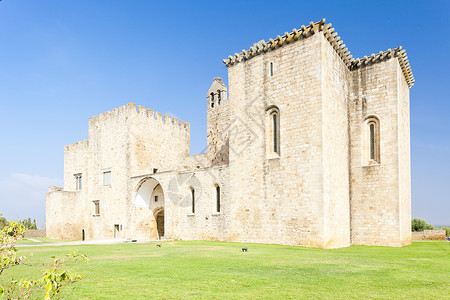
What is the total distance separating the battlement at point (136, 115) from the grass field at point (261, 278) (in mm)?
16510

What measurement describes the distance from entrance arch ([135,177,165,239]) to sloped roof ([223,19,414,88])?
36.3 feet

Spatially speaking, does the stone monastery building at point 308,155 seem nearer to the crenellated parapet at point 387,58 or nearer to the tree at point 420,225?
the crenellated parapet at point 387,58

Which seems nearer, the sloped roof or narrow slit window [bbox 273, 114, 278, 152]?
the sloped roof

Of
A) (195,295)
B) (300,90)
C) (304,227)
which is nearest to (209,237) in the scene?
(304,227)

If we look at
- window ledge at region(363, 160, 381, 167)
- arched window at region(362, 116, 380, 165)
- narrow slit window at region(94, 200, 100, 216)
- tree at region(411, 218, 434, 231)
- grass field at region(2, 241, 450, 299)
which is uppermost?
arched window at region(362, 116, 380, 165)

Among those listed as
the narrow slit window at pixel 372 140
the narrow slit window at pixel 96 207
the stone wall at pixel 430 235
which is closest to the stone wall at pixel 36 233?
the narrow slit window at pixel 96 207

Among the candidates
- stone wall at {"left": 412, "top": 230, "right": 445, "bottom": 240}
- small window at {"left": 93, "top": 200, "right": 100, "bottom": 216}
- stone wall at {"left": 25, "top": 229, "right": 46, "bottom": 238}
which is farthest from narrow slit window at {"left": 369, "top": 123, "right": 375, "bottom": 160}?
stone wall at {"left": 25, "top": 229, "right": 46, "bottom": 238}

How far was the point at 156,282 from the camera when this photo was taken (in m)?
7.62

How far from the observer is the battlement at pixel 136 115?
26.6m

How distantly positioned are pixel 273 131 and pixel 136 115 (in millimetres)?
12596

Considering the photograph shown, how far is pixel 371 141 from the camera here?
1814cm

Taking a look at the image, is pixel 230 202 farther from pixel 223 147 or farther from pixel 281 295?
pixel 281 295

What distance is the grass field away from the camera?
6645 mm

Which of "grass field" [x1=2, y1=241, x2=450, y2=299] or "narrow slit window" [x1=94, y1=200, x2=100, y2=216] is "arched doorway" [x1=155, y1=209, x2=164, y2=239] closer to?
"narrow slit window" [x1=94, y1=200, x2=100, y2=216]
